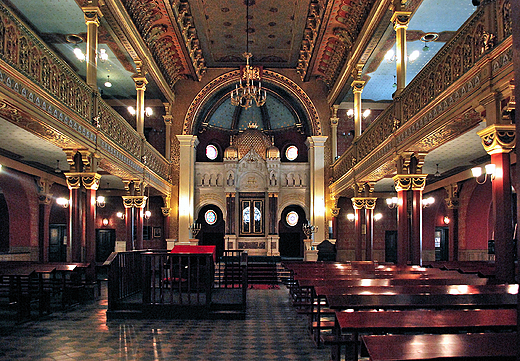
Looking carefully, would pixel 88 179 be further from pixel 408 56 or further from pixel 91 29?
pixel 408 56

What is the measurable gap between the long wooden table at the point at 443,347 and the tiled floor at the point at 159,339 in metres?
3.30

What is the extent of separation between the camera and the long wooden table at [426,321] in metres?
3.46

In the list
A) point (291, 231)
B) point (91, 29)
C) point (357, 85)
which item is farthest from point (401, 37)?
point (291, 231)

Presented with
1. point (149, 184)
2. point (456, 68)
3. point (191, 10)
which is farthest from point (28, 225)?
point (456, 68)

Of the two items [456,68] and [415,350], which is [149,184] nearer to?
[456,68]

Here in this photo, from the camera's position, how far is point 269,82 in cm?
2283

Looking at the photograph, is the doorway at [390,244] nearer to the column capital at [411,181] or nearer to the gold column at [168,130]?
the gold column at [168,130]

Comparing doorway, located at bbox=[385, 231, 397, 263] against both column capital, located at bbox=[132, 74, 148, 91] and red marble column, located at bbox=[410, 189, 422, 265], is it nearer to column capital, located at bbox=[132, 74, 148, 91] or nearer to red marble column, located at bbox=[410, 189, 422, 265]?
red marble column, located at bbox=[410, 189, 422, 265]

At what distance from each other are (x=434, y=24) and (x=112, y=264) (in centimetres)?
1214

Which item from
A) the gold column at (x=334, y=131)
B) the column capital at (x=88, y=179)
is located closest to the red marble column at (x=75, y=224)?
the column capital at (x=88, y=179)

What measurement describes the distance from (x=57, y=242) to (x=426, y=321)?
2189cm

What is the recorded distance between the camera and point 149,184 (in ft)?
Result: 59.4

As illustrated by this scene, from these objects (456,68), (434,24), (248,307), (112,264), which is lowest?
(248,307)

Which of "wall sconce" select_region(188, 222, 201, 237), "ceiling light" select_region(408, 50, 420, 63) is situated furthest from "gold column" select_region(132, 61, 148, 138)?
"ceiling light" select_region(408, 50, 420, 63)
